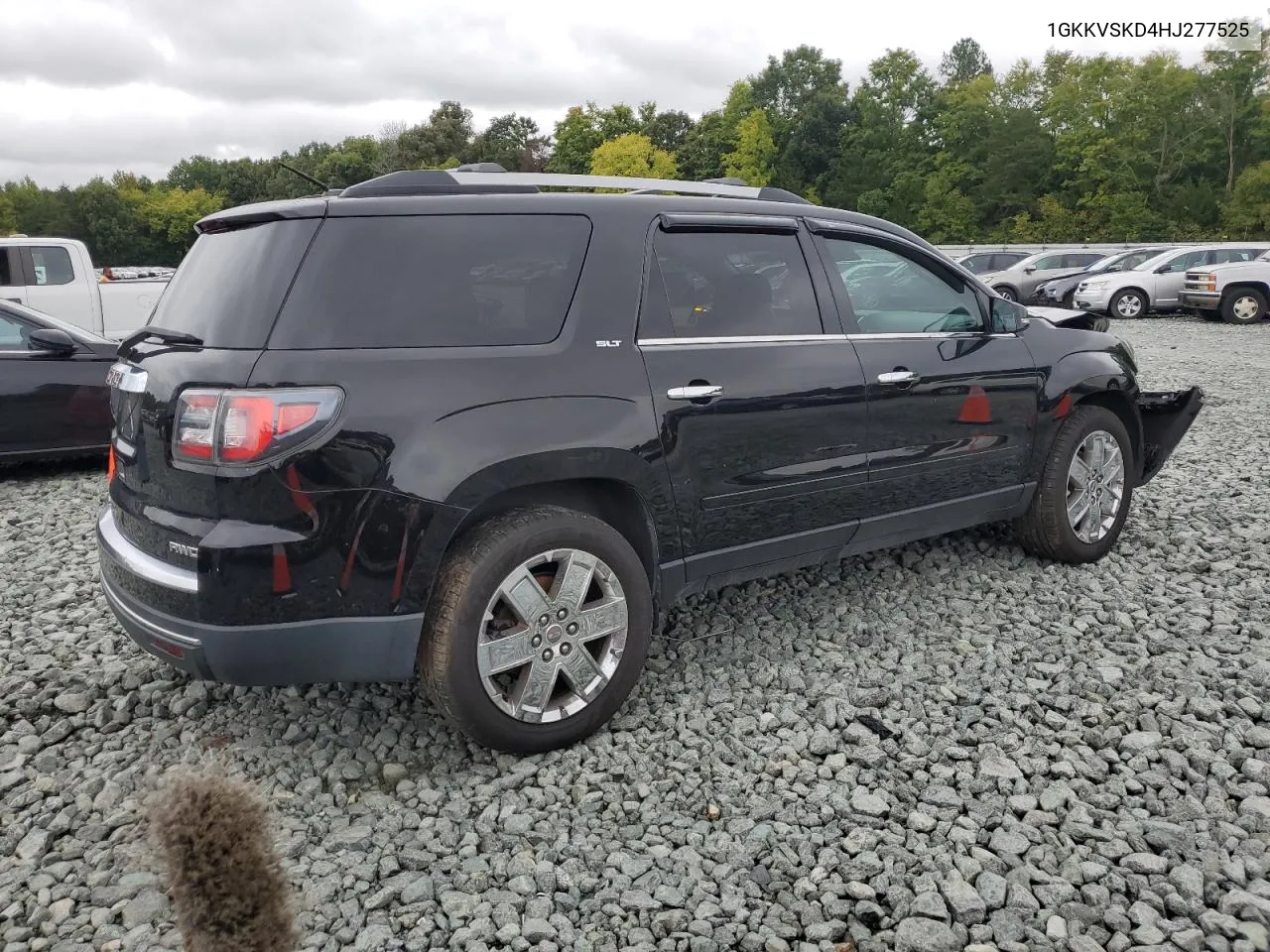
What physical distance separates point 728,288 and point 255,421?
177cm

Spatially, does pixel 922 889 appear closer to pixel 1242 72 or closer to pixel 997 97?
pixel 1242 72

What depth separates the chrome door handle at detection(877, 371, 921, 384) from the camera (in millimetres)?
3986

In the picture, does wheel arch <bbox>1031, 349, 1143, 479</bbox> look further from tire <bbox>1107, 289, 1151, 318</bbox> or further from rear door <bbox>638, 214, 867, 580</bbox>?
tire <bbox>1107, 289, 1151, 318</bbox>

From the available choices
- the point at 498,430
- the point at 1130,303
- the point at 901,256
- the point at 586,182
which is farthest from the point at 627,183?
the point at 1130,303

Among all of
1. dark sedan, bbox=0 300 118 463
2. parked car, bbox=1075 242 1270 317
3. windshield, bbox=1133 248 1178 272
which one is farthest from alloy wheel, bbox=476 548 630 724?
windshield, bbox=1133 248 1178 272

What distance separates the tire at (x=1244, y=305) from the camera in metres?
19.8

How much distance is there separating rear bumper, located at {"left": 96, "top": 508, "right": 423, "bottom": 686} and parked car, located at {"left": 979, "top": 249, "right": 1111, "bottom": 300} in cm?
2461

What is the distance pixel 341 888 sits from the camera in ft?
8.57

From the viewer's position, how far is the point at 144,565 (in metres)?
2.98

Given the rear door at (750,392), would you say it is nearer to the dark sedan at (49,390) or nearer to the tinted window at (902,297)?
the tinted window at (902,297)

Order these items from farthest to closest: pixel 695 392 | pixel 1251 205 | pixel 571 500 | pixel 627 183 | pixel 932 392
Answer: pixel 1251 205 → pixel 932 392 → pixel 627 183 → pixel 695 392 → pixel 571 500

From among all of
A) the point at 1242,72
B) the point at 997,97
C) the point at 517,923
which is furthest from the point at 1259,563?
the point at 997,97

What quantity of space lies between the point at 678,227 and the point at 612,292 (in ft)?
1.46

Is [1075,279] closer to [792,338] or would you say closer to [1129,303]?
[1129,303]
